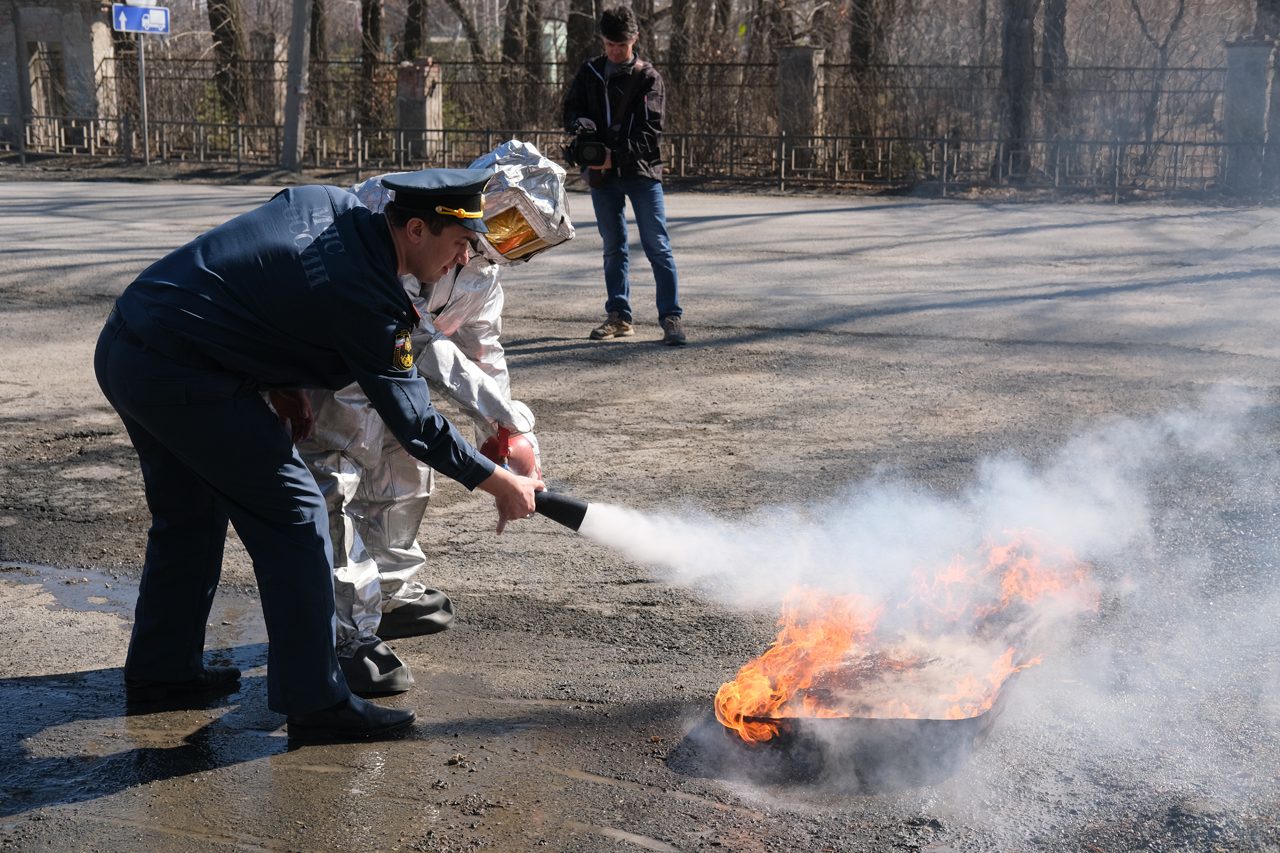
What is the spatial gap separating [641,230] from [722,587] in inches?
178

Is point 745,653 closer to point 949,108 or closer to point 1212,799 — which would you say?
point 1212,799

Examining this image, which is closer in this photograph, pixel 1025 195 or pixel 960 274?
pixel 960 274

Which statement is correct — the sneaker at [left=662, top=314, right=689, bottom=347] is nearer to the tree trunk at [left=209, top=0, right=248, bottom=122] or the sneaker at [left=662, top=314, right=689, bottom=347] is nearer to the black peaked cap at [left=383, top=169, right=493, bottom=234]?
the black peaked cap at [left=383, top=169, right=493, bottom=234]

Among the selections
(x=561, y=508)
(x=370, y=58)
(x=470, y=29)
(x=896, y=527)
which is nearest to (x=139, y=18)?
(x=370, y=58)

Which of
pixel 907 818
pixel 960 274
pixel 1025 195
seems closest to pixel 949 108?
pixel 1025 195

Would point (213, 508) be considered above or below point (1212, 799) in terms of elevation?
above

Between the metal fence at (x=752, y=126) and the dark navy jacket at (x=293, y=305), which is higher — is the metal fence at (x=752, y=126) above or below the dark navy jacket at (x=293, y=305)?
above

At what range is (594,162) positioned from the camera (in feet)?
28.0

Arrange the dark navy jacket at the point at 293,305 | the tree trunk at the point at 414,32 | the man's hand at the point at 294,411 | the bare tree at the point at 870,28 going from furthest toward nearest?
the tree trunk at the point at 414,32, the bare tree at the point at 870,28, the man's hand at the point at 294,411, the dark navy jacket at the point at 293,305

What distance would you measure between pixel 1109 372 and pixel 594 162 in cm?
357

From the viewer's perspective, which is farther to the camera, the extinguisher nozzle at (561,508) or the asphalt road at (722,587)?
the extinguisher nozzle at (561,508)

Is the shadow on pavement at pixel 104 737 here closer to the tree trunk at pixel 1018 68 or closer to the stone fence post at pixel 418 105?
the tree trunk at pixel 1018 68

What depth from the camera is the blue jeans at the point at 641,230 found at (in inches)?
341

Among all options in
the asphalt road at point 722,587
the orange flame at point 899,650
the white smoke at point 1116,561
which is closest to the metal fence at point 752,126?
the asphalt road at point 722,587
